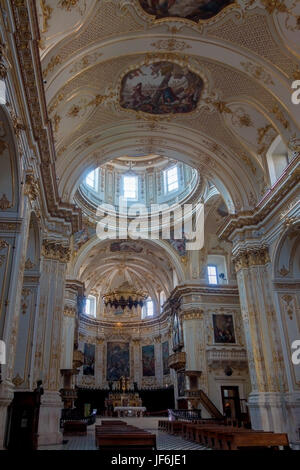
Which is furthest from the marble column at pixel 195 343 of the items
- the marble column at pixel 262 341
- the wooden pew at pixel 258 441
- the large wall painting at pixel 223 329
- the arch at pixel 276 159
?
the wooden pew at pixel 258 441

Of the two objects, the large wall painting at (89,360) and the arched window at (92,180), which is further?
the large wall painting at (89,360)

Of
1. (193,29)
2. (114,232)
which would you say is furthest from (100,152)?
(114,232)

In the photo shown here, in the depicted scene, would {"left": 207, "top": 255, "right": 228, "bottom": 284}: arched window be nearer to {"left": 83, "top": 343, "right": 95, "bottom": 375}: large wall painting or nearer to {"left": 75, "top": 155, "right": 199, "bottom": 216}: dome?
{"left": 75, "top": 155, "right": 199, "bottom": 216}: dome

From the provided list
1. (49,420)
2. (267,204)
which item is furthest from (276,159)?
(49,420)

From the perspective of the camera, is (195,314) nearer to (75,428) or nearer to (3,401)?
(75,428)

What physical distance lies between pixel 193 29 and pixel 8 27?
631cm

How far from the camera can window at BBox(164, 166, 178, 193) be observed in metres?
24.9

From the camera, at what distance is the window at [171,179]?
2495cm

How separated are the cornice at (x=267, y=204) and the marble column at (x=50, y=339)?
6476mm

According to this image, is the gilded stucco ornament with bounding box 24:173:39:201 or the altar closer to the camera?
the gilded stucco ornament with bounding box 24:173:39:201

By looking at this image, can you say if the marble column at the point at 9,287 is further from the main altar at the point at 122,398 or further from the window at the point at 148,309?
the window at the point at 148,309

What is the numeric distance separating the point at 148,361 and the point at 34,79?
1060 inches

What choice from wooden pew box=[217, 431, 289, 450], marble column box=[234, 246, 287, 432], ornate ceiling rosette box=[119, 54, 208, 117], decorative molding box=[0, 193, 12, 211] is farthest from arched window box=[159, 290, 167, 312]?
wooden pew box=[217, 431, 289, 450]

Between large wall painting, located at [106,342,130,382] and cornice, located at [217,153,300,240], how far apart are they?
19592 millimetres
